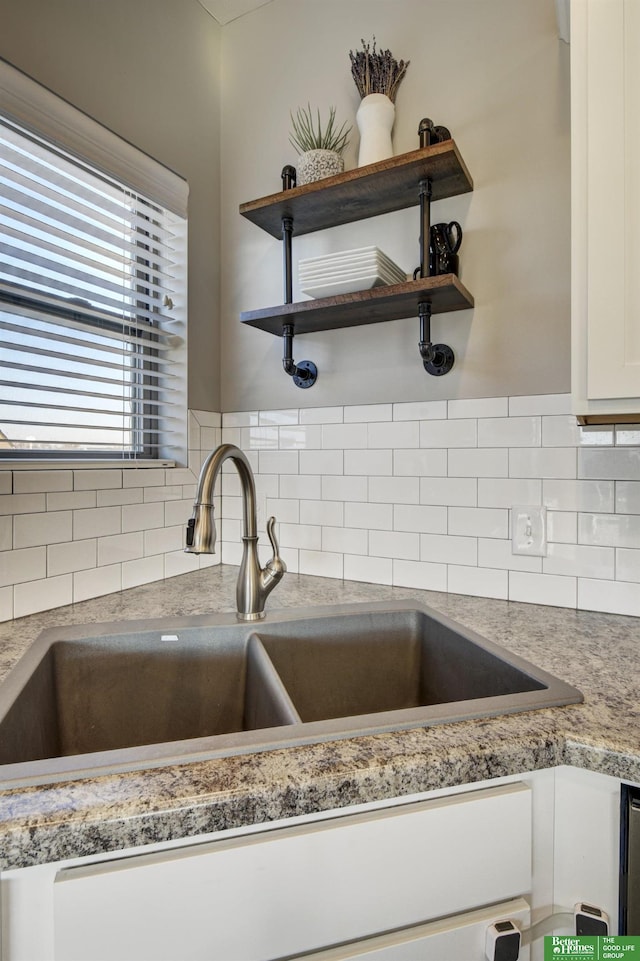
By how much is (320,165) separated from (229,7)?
0.82 meters

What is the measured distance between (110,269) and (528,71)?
1.17 m

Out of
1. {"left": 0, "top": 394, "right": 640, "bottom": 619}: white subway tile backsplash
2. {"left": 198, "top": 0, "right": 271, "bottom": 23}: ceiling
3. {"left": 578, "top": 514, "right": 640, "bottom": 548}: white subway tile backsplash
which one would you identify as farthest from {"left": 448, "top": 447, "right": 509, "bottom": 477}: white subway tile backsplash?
{"left": 198, "top": 0, "right": 271, "bottom": 23}: ceiling

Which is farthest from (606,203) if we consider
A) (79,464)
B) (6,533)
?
(6,533)

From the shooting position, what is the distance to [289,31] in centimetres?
165

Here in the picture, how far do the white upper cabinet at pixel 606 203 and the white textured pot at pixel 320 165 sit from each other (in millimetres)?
638

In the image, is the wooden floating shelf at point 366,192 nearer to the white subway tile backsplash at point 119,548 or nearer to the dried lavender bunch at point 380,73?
the dried lavender bunch at point 380,73

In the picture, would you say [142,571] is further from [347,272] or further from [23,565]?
[347,272]

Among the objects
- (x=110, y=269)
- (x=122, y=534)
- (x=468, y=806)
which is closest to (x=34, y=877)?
(x=468, y=806)

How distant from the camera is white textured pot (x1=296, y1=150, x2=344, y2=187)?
4.66ft

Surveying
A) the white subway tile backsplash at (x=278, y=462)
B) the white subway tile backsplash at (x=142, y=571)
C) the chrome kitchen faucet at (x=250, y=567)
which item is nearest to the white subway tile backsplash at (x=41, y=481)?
the white subway tile backsplash at (x=142, y=571)

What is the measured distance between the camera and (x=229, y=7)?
1715 millimetres

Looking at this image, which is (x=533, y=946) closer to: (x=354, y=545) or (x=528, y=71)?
(x=354, y=545)

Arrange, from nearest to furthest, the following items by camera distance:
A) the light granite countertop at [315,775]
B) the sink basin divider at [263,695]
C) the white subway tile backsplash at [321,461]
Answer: the light granite countertop at [315,775] < the sink basin divider at [263,695] < the white subway tile backsplash at [321,461]

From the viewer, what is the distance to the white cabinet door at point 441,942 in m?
0.59
